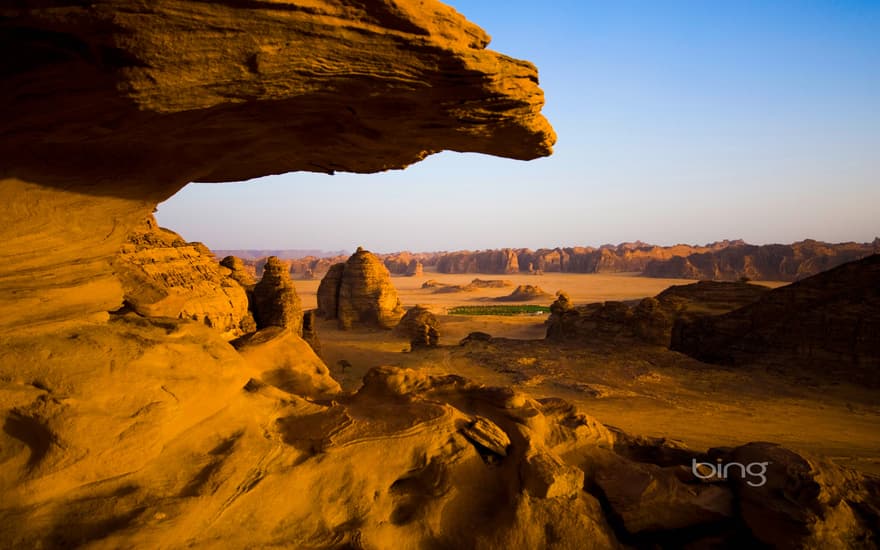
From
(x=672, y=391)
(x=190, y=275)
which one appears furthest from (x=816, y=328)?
(x=190, y=275)

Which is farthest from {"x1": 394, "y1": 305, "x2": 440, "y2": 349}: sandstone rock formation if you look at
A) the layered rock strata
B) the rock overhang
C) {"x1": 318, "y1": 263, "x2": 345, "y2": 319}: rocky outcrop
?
the rock overhang

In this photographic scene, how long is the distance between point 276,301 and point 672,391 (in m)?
12.9

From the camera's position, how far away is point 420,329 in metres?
22.6

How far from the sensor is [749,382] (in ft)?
43.9

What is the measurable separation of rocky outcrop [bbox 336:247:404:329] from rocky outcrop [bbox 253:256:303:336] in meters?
12.6

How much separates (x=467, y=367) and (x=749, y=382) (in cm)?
891

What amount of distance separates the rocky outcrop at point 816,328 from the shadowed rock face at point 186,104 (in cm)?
1468

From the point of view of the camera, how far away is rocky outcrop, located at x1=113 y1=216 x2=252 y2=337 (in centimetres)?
954

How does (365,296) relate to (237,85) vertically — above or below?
below

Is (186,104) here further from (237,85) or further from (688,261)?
(688,261)

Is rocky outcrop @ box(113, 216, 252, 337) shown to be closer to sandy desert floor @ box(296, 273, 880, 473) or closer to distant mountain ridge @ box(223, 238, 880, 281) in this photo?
sandy desert floor @ box(296, 273, 880, 473)

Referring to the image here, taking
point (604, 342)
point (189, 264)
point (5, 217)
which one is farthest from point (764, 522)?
point (604, 342)

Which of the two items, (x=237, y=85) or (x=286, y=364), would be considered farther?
(x=286, y=364)

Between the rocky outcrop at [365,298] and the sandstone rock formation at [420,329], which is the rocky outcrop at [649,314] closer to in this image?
the sandstone rock formation at [420,329]
